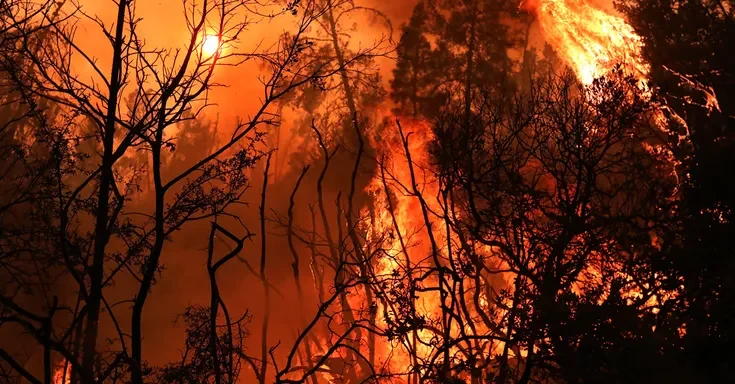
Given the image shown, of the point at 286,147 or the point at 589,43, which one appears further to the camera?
the point at 286,147

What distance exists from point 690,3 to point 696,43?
0.97 m

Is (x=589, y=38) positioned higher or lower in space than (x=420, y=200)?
higher

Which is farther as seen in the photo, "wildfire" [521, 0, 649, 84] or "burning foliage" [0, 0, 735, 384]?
"wildfire" [521, 0, 649, 84]

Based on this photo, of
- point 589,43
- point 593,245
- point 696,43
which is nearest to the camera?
point 593,245

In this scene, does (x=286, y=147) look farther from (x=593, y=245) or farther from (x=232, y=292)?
(x=593, y=245)

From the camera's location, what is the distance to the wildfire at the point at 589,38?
1330 centimetres

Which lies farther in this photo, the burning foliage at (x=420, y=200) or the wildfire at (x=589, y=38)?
the wildfire at (x=589, y=38)

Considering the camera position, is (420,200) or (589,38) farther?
(589,38)

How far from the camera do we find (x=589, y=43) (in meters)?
14.3

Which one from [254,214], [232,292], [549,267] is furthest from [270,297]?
[549,267]

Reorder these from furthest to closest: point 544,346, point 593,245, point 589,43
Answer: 1. point 589,43
2. point 593,245
3. point 544,346

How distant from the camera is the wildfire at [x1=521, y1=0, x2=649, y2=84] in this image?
524 inches

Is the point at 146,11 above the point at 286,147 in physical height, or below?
above

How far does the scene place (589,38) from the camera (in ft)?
47.3
